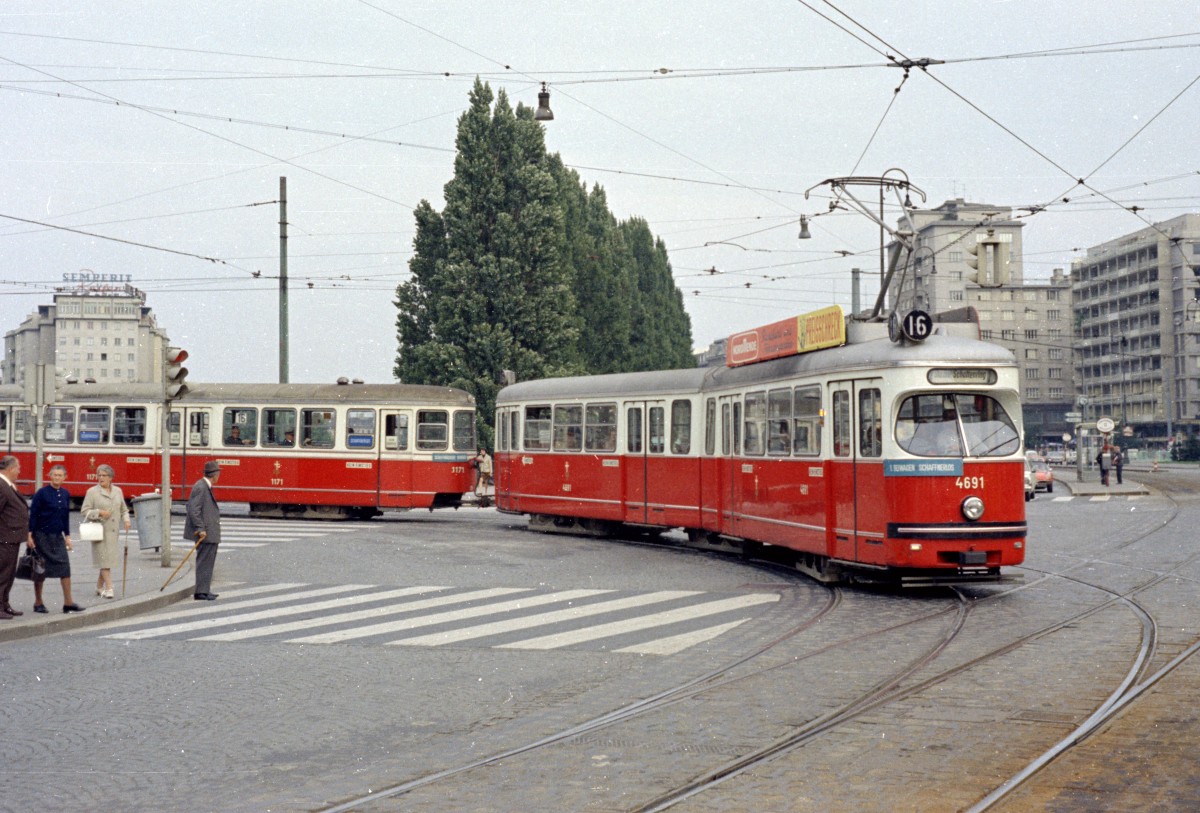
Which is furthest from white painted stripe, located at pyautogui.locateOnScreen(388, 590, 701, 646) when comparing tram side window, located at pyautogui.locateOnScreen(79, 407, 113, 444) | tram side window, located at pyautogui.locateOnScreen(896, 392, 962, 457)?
tram side window, located at pyautogui.locateOnScreen(79, 407, 113, 444)

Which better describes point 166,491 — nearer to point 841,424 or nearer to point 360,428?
point 841,424

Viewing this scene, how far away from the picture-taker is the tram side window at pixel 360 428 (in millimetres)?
30875

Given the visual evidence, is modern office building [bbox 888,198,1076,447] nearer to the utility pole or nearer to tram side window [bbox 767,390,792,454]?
the utility pole

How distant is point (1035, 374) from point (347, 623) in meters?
136

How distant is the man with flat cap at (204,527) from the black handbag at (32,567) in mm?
Answer: 2100

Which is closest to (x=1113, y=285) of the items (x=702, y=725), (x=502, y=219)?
(x=502, y=219)

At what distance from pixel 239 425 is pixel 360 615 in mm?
18117

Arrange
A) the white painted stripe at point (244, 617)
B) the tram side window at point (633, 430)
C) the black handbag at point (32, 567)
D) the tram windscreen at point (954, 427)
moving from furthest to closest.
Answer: the tram side window at point (633, 430)
the tram windscreen at point (954, 427)
the black handbag at point (32, 567)
the white painted stripe at point (244, 617)

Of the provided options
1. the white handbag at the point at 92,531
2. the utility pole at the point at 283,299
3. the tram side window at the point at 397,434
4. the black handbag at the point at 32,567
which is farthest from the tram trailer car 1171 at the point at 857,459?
the utility pole at the point at 283,299

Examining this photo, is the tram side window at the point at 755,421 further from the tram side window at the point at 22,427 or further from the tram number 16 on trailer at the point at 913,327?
the tram side window at the point at 22,427

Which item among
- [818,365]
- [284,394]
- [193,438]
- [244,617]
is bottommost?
[244,617]

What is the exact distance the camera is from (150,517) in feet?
63.9

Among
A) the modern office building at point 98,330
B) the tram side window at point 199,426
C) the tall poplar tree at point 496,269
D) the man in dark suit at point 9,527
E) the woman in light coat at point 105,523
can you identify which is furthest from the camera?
the modern office building at point 98,330

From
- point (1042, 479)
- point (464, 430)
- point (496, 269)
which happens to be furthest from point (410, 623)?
point (1042, 479)
